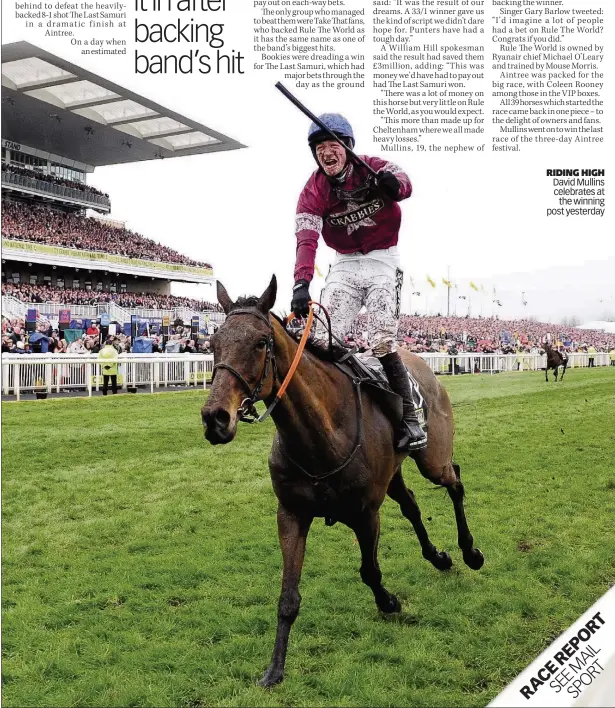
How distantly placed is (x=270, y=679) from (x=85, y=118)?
16.1ft

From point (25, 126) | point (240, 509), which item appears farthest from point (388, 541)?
point (25, 126)

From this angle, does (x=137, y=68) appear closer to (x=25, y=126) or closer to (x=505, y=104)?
(x=25, y=126)

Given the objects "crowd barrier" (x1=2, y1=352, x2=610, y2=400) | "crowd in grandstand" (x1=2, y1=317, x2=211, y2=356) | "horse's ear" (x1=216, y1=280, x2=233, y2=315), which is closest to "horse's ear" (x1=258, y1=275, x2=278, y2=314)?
"horse's ear" (x1=216, y1=280, x2=233, y2=315)

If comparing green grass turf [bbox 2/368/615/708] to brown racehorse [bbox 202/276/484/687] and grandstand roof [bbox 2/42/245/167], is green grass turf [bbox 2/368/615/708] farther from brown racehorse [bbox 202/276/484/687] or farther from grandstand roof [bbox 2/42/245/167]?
grandstand roof [bbox 2/42/245/167]

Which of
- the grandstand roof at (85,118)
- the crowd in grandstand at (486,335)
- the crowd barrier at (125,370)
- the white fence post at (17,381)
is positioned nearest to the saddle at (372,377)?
the grandstand roof at (85,118)

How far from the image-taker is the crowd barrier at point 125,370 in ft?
29.6

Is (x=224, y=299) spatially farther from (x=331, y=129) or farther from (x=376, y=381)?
(x=331, y=129)

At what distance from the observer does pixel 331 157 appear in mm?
2947

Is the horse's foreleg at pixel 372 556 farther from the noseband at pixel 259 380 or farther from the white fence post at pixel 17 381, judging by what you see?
the white fence post at pixel 17 381

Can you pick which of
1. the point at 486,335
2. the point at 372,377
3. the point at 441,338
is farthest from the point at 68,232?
the point at 372,377

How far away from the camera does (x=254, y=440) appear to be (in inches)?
303

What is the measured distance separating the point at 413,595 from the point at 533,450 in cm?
431

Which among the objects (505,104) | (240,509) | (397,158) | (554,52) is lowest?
(240,509)

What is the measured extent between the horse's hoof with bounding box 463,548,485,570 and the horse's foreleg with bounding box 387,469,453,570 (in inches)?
3.9
